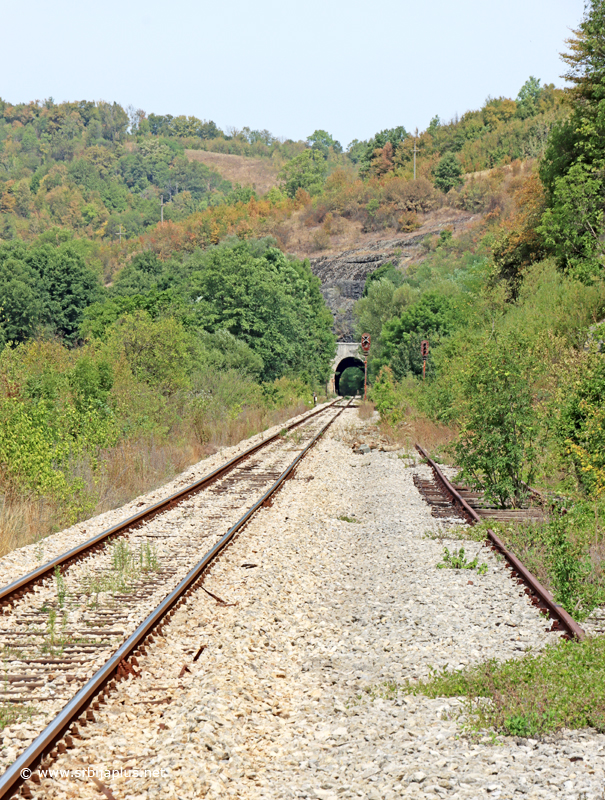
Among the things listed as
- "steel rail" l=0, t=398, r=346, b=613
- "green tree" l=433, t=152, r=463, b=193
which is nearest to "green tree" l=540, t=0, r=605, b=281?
"steel rail" l=0, t=398, r=346, b=613

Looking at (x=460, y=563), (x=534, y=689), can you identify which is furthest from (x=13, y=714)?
(x=460, y=563)

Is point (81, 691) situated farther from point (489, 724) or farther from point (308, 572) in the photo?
point (308, 572)

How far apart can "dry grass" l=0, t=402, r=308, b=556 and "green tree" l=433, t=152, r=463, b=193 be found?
88672 mm

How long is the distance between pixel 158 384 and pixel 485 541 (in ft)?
47.3

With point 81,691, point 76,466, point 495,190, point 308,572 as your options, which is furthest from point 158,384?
point 495,190

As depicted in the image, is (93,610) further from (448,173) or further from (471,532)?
(448,173)

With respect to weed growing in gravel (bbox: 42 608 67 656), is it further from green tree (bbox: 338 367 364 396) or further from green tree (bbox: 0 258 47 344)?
green tree (bbox: 338 367 364 396)

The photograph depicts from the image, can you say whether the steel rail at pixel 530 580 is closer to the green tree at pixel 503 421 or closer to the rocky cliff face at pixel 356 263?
the green tree at pixel 503 421

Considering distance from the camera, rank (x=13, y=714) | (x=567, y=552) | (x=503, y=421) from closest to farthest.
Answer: (x=13, y=714) < (x=567, y=552) < (x=503, y=421)

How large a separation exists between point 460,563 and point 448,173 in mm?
105584

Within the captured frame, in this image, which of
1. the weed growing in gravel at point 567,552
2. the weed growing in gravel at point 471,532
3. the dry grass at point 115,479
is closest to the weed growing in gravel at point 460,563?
the weed growing in gravel at point 567,552

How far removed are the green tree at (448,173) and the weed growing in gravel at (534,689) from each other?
107013 mm

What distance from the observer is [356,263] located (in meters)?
95.6

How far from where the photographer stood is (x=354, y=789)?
439 centimetres
